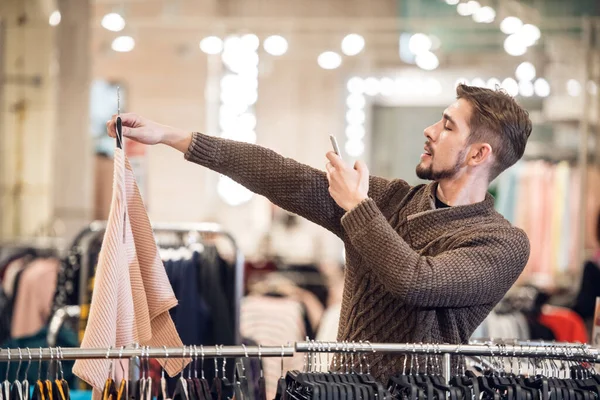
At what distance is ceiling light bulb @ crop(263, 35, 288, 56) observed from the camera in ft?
31.3

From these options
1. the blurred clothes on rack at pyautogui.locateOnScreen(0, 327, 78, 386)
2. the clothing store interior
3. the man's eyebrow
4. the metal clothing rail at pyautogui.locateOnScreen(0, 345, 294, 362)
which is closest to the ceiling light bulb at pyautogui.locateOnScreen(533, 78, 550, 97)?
the clothing store interior

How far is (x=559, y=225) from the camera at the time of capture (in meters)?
7.52

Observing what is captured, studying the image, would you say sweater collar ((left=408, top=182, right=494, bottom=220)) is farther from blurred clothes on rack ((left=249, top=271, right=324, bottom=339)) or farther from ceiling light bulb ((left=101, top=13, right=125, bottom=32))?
ceiling light bulb ((left=101, top=13, right=125, bottom=32))

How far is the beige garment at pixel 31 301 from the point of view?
4.84 meters

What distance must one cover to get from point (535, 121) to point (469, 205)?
581 cm

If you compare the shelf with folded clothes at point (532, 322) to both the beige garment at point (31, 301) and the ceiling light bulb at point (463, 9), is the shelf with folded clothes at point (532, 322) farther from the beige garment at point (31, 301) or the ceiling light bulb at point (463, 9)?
the ceiling light bulb at point (463, 9)

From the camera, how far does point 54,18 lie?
6.62m

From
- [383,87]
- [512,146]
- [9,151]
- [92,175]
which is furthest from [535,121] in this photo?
[512,146]

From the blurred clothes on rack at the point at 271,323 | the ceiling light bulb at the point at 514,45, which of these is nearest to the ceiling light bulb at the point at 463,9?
the ceiling light bulb at the point at 514,45

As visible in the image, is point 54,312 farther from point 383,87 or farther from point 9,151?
point 383,87

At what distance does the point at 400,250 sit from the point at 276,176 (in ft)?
1.76

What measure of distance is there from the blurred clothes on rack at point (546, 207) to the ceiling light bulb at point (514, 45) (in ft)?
3.11

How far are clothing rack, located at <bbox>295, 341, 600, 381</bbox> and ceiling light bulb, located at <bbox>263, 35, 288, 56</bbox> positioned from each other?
775 centimetres

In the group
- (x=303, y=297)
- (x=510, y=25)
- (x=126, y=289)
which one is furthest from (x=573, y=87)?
(x=126, y=289)
